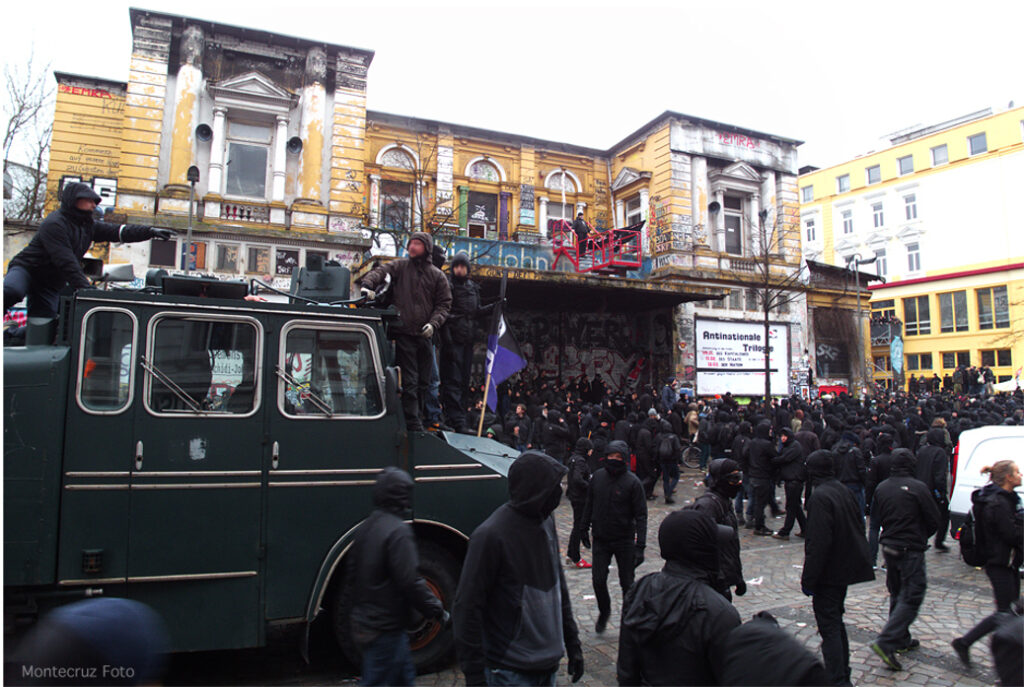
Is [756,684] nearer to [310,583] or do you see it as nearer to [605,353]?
[310,583]

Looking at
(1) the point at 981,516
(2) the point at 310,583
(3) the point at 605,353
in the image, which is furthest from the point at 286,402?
(3) the point at 605,353

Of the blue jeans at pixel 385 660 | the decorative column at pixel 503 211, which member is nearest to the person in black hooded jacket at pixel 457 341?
the blue jeans at pixel 385 660

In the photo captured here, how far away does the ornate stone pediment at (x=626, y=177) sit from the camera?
25797 mm

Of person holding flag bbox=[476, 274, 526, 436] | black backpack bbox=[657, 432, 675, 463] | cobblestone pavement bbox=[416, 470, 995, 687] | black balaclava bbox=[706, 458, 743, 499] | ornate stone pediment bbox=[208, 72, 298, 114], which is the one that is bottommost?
cobblestone pavement bbox=[416, 470, 995, 687]

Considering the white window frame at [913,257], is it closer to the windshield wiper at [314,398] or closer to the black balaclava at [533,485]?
the windshield wiper at [314,398]

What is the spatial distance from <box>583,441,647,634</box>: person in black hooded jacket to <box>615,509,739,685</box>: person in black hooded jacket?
317 cm

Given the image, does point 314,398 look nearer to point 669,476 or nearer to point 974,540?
point 974,540

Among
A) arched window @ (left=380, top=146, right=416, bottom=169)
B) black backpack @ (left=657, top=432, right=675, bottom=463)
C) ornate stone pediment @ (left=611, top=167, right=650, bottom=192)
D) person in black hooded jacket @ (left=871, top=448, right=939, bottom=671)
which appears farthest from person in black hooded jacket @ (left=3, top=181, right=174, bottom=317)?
ornate stone pediment @ (left=611, top=167, right=650, bottom=192)

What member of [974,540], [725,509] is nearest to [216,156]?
[725,509]

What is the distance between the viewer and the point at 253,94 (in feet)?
64.0

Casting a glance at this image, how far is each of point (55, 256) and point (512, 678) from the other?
4.51 m

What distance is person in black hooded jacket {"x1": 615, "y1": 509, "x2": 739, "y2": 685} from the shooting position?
8.11 feet

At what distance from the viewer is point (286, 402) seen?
467 centimetres

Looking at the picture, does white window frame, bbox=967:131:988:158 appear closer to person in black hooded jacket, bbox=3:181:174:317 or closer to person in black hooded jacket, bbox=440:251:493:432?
person in black hooded jacket, bbox=440:251:493:432
